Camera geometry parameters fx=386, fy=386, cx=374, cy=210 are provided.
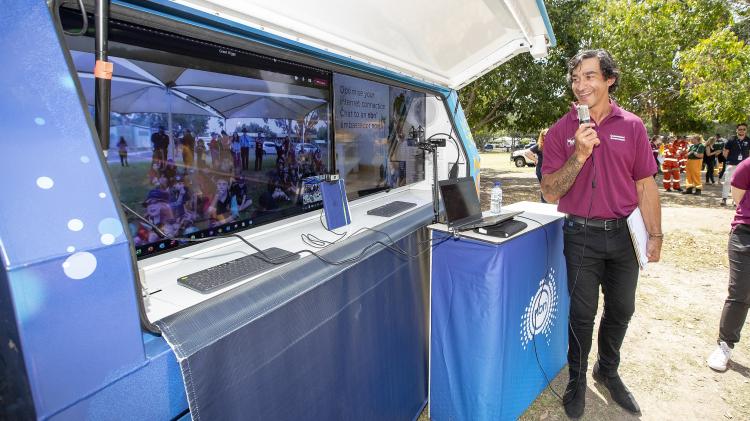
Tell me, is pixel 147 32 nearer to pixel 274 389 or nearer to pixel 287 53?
pixel 287 53

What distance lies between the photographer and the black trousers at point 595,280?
7.35 ft

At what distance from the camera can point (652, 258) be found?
2.39 m

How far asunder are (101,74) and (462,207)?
5.89 feet

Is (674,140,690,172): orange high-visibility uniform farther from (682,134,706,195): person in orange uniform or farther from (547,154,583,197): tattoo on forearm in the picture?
(547,154,583,197): tattoo on forearm

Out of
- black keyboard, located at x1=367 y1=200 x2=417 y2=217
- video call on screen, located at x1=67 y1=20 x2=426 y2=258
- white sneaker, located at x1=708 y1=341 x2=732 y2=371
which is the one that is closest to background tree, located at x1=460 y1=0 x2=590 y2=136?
black keyboard, located at x1=367 y1=200 x2=417 y2=217

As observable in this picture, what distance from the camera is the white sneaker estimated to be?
9.37 feet

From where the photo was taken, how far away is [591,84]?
7.11ft

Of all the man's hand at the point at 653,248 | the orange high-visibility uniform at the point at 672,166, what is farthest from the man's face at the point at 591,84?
the orange high-visibility uniform at the point at 672,166

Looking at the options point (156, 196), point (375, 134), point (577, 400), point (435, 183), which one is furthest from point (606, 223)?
point (156, 196)

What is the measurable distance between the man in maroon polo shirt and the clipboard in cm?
4

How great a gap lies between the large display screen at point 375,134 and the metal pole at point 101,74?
5.99 ft

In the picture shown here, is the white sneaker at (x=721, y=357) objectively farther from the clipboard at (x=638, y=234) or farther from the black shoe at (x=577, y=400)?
the clipboard at (x=638, y=234)

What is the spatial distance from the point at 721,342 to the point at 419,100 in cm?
319

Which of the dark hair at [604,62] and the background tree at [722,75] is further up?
the background tree at [722,75]
